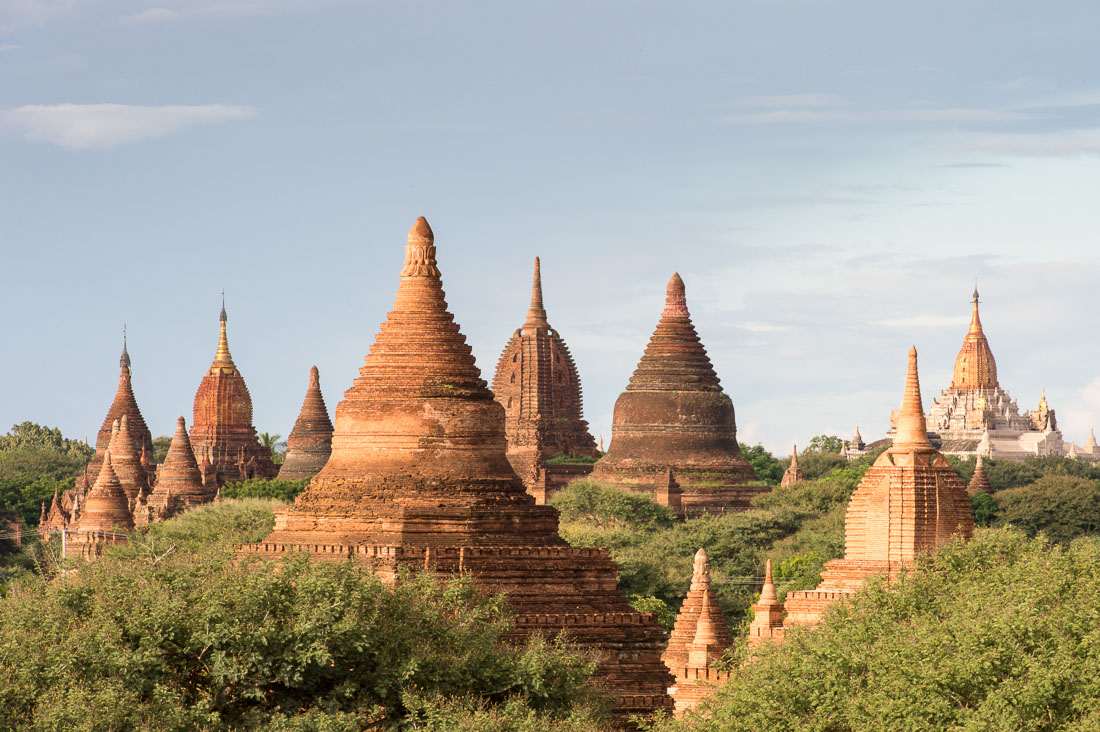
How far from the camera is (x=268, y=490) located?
95.1m

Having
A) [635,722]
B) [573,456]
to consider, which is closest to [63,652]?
[635,722]

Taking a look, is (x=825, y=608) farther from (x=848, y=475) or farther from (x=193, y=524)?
(x=848, y=475)

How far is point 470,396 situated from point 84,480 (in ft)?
222

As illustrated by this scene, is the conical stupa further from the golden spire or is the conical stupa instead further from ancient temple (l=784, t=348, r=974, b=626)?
ancient temple (l=784, t=348, r=974, b=626)

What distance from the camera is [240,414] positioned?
111125 millimetres

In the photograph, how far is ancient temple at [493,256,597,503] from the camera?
99125mm

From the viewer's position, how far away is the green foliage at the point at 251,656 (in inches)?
1081

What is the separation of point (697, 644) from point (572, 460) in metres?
56.1

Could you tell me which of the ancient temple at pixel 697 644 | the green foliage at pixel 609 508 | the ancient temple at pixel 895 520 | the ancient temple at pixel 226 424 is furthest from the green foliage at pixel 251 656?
the ancient temple at pixel 226 424

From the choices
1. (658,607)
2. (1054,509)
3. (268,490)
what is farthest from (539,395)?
(658,607)

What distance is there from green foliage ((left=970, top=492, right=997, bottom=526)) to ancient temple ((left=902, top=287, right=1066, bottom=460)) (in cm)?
7710

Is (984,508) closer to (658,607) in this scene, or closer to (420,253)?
(658,607)

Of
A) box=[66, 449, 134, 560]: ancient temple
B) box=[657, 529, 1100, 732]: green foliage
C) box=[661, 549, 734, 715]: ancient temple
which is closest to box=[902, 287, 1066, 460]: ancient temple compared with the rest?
box=[66, 449, 134, 560]: ancient temple

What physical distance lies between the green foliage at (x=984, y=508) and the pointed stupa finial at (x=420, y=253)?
51.3 m
